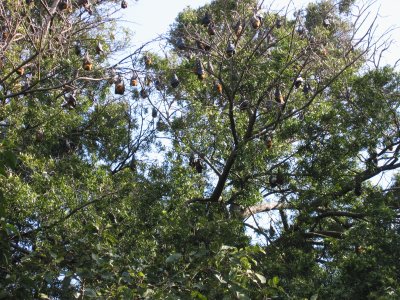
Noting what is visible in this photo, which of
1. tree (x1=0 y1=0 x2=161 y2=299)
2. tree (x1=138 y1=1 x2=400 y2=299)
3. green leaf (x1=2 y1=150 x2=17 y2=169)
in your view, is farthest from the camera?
tree (x1=138 y1=1 x2=400 y2=299)

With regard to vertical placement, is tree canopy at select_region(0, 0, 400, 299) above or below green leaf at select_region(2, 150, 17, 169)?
above

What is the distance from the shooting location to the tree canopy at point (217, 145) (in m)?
7.22

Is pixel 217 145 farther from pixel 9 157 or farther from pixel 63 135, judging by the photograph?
pixel 9 157

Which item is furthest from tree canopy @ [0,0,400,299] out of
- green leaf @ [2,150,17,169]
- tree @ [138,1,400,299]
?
green leaf @ [2,150,17,169]

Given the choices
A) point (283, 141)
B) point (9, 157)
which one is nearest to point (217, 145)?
point (283, 141)

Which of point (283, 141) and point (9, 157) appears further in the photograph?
point (283, 141)

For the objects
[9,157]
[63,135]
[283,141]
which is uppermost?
[63,135]

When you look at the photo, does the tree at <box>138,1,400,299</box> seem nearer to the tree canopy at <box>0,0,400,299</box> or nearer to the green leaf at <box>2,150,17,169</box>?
the tree canopy at <box>0,0,400,299</box>

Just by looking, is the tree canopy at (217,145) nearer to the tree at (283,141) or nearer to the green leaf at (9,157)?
the tree at (283,141)

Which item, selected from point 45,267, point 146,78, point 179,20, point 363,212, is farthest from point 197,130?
point 45,267

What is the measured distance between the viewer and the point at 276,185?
874 cm

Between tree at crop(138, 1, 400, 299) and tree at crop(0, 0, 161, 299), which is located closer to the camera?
tree at crop(0, 0, 161, 299)

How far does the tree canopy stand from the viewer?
7.22 metres

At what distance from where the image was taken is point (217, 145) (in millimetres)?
9383
